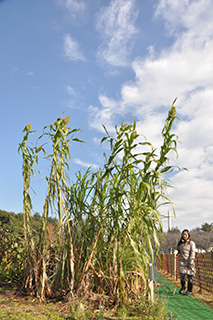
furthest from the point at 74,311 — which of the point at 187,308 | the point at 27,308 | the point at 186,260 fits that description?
the point at 186,260

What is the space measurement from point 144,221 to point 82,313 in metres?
1.13

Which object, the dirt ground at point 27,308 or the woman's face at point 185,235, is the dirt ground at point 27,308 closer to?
the dirt ground at point 27,308

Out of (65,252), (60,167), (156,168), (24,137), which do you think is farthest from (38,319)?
(24,137)

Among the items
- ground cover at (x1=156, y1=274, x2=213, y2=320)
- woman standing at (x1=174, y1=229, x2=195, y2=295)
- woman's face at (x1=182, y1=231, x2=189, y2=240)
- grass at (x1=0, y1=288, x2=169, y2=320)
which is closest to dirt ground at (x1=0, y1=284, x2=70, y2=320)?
grass at (x1=0, y1=288, x2=169, y2=320)

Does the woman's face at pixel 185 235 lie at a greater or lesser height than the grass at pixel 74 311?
greater

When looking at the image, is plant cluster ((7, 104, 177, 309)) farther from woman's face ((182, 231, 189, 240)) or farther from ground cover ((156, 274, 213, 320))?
woman's face ((182, 231, 189, 240))

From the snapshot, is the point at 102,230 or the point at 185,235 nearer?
the point at 102,230

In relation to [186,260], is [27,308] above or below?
below

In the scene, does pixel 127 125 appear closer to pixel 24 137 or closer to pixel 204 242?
pixel 24 137

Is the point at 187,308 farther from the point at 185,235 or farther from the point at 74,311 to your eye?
the point at 74,311

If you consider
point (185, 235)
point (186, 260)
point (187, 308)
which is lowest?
point (187, 308)

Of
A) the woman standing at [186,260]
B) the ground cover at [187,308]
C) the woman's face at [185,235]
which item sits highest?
the woman's face at [185,235]

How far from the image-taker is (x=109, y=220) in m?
3.29

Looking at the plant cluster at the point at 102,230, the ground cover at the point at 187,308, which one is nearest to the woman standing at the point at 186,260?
the ground cover at the point at 187,308
